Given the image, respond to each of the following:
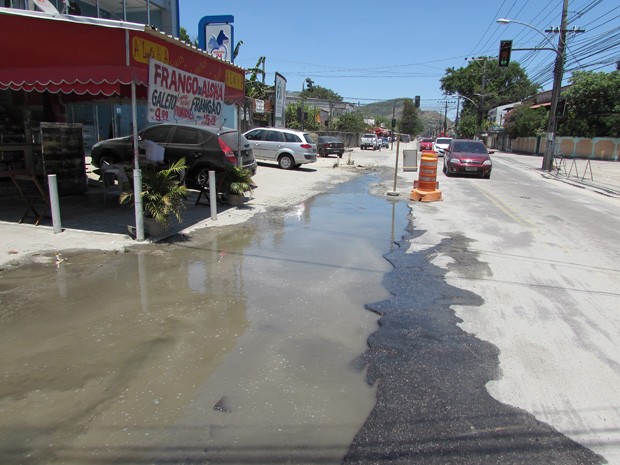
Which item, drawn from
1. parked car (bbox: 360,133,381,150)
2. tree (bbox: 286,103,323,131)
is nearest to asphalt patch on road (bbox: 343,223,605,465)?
tree (bbox: 286,103,323,131)

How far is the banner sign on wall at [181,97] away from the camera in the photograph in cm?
752

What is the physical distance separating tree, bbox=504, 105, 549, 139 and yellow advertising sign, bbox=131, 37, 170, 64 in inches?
1853

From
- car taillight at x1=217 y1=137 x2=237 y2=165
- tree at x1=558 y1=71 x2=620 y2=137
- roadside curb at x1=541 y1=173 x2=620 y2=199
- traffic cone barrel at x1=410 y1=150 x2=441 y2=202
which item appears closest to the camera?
car taillight at x1=217 y1=137 x2=237 y2=165

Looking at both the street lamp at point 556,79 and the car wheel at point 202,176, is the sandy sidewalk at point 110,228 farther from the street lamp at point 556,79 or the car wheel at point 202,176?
the street lamp at point 556,79

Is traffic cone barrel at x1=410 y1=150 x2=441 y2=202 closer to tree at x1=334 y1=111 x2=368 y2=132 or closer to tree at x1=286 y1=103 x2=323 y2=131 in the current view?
tree at x1=286 y1=103 x2=323 y2=131

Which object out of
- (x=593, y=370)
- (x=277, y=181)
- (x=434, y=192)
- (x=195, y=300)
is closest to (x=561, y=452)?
(x=593, y=370)

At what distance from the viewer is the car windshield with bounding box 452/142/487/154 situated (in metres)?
21.2

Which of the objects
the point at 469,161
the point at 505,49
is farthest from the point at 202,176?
the point at 505,49

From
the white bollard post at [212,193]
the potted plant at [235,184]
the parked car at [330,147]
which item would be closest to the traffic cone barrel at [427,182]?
the potted plant at [235,184]

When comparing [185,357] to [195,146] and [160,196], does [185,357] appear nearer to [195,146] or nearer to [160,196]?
[160,196]

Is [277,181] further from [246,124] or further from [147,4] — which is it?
[246,124]

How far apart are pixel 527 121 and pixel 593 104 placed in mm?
10860

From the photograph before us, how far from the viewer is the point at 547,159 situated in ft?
88.4

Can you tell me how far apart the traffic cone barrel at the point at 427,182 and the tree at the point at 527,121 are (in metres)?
39.5
